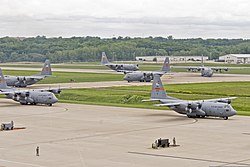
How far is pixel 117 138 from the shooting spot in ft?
214

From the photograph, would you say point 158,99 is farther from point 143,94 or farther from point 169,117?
point 143,94

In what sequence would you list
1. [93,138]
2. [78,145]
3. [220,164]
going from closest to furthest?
1. [220,164]
2. [78,145]
3. [93,138]

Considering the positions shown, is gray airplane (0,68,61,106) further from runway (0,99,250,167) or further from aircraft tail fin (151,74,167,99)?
aircraft tail fin (151,74,167,99)

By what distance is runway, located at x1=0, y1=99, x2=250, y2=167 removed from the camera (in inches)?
2067

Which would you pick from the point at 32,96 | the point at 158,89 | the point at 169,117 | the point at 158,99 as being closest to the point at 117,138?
the point at 169,117

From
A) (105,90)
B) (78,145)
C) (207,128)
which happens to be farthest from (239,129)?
(105,90)

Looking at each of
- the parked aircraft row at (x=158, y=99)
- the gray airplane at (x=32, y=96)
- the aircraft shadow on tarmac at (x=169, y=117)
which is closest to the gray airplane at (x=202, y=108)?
the parked aircraft row at (x=158, y=99)

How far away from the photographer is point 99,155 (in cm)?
5491

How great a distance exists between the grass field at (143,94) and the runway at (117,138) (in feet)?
35.3

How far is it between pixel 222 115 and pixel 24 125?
24759 mm

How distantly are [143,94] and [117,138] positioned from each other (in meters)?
49.3

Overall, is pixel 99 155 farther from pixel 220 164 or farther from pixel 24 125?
pixel 24 125

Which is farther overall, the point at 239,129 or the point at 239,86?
the point at 239,86

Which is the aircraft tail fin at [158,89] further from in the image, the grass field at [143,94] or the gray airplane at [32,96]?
the gray airplane at [32,96]
